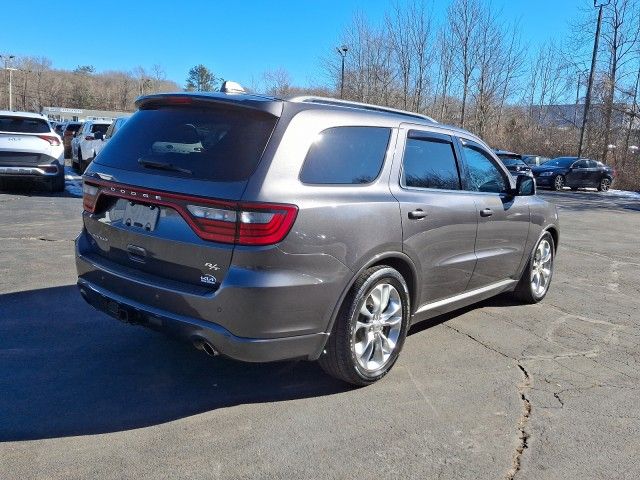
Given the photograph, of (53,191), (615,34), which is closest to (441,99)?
(615,34)

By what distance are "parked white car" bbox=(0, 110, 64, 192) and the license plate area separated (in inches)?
396

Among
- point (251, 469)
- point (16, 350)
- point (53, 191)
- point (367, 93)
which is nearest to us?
point (251, 469)

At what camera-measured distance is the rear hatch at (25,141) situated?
11.8 metres

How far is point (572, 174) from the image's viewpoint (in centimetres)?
2606

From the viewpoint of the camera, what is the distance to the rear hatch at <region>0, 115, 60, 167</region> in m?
11.8

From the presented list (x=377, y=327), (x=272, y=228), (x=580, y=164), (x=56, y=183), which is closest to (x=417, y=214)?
(x=377, y=327)

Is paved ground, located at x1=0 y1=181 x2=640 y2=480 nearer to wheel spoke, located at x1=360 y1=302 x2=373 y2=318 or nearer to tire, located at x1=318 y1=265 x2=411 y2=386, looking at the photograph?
tire, located at x1=318 y1=265 x2=411 y2=386

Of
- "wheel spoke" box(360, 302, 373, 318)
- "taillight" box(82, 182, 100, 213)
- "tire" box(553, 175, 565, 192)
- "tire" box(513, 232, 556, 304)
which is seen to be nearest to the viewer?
"wheel spoke" box(360, 302, 373, 318)

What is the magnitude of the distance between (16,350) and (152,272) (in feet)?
4.88

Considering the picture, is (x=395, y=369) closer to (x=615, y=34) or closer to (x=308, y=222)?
(x=308, y=222)

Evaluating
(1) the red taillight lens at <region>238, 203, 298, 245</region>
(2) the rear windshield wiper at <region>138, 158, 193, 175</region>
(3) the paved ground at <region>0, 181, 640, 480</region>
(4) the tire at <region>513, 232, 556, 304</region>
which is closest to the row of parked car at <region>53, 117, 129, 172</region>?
(3) the paved ground at <region>0, 181, 640, 480</region>

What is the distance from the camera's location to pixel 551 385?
3.88 meters

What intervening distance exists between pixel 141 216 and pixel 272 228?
2.89ft

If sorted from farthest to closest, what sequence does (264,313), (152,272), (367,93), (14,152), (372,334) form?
(367,93), (14,152), (372,334), (152,272), (264,313)
